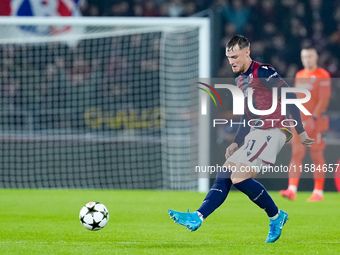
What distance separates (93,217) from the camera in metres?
5.49

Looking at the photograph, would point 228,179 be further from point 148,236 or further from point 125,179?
point 125,179

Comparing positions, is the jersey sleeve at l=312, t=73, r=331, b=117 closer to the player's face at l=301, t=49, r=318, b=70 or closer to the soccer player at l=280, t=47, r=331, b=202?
the soccer player at l=280, t=47, r=331, b=202

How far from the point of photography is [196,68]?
11.2m

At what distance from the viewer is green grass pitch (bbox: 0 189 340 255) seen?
5043 mm

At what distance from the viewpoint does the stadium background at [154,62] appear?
1148cm

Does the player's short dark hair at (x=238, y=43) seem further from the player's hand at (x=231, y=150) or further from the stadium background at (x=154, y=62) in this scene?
the stadium background at (x=154, y=62)

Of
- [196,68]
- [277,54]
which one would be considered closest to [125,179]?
[196,68]

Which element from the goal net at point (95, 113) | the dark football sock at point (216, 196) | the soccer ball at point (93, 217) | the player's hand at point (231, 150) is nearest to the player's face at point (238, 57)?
the player's hand at point (231, 150)

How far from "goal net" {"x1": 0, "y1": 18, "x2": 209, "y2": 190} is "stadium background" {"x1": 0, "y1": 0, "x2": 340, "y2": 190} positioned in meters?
0.02

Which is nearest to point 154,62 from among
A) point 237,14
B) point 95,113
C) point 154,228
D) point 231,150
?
point 95,113

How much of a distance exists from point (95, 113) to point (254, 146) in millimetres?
7231

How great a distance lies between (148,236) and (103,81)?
761cm

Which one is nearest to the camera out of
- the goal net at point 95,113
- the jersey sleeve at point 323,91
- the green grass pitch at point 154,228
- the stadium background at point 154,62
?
the green grass pitch at point 154,228

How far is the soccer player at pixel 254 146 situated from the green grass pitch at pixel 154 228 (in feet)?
0.79
